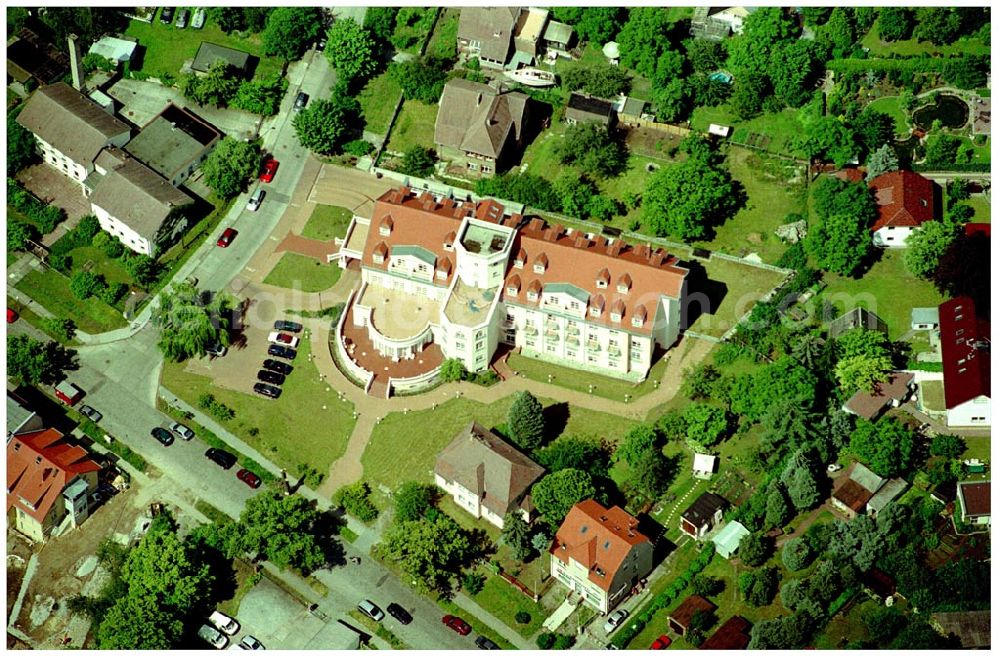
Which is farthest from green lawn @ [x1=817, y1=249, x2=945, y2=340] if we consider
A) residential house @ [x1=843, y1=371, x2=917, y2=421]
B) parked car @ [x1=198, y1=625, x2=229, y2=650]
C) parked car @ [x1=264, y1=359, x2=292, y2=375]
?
parked car @ [x1=198, y1=625, x2=229, y2=650]

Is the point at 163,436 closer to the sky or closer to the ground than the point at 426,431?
closer to the sky

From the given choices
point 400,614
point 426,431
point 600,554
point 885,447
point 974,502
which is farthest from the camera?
point 426,431

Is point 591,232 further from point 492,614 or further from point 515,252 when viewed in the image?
point 492,614

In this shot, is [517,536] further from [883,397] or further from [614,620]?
[883,397]

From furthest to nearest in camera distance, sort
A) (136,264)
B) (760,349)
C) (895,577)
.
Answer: (136,264)
(760,349)
(895,577)

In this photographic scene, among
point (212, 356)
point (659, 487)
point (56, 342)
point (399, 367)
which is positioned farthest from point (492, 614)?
point (56, 342)

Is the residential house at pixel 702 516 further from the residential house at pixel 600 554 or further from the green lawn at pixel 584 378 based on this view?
the green lawn at pixel 584 378

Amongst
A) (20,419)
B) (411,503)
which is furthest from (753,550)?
(20,419)
